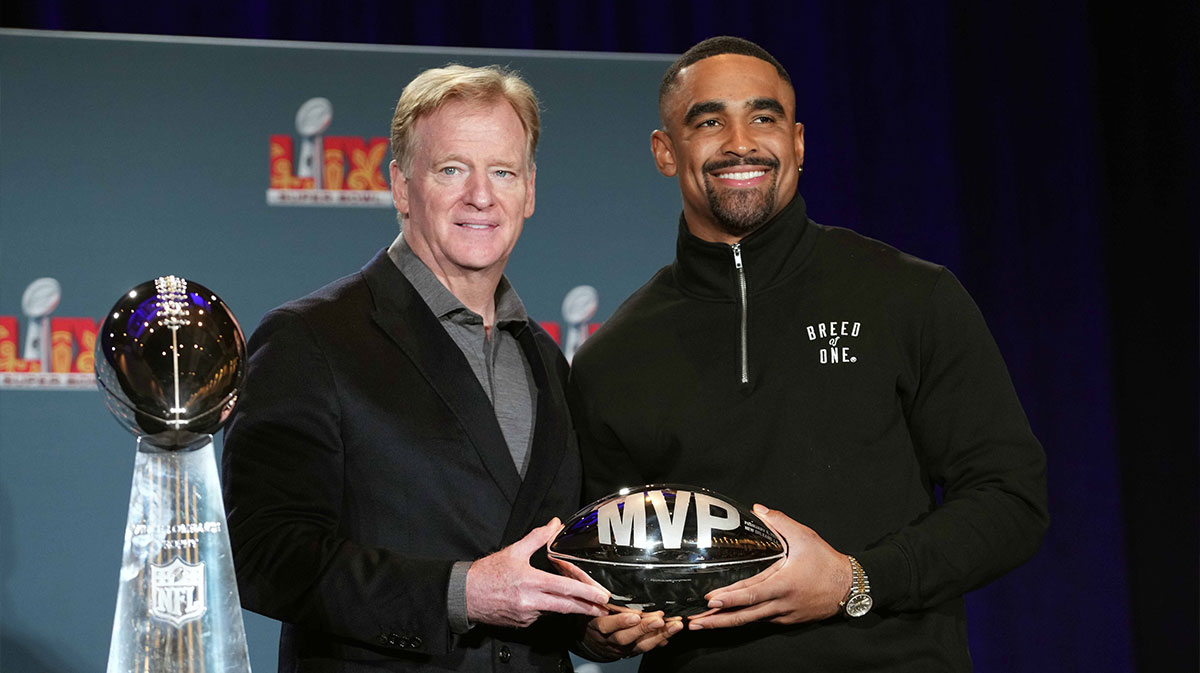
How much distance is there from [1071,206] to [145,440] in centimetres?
365

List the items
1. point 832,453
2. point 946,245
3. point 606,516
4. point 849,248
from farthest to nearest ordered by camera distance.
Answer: point 946,245 < point 849,248 < point 832,453 < point 606,516

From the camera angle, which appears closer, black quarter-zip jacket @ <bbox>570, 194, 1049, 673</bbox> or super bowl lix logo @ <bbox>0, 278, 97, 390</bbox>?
black quarter-zip jacket @ <bbox>570, 194, 1049, 673</bbox>

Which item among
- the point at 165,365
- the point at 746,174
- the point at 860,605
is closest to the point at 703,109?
the point at 746,174

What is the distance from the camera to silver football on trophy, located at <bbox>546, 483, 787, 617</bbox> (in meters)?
1.40

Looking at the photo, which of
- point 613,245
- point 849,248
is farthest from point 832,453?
point 613,245

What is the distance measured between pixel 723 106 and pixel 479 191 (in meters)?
0.48

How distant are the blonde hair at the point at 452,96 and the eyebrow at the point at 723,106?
0.30 meters

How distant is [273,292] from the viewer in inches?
115

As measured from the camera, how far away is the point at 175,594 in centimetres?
96

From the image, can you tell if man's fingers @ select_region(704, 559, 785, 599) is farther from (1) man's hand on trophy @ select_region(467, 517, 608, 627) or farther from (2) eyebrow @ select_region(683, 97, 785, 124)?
(2) eyebrow @ select_region(683, 97, 785, 124)

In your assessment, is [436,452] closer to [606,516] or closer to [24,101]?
[606,516]

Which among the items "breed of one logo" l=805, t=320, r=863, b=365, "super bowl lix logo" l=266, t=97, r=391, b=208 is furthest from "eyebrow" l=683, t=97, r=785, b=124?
"super bowl lix logo" l=266, t=97, r=391, b=208

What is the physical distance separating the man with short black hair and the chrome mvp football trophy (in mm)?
673

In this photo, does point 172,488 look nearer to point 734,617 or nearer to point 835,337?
point 734,617
